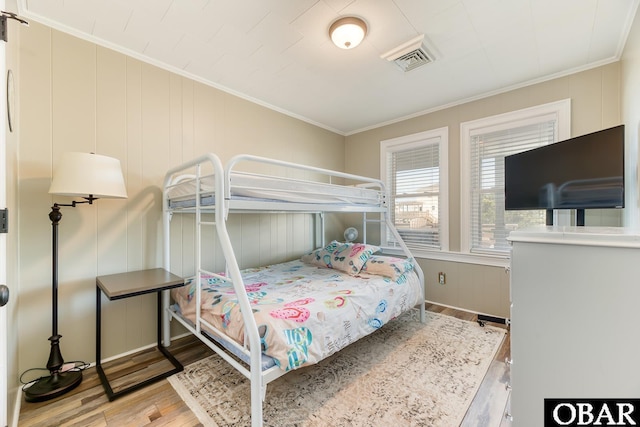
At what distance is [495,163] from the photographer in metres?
2.79

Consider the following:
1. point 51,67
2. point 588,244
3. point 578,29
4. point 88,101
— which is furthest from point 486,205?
point 51,67

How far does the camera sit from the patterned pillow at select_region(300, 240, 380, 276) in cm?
261

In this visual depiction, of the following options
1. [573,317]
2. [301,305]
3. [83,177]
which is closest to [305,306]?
[301,305]

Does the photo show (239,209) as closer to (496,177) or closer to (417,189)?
(417,189)

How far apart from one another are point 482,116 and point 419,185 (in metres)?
1.00

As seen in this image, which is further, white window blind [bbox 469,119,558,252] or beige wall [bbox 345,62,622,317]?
white window blind [bbox 469,119,558,252]

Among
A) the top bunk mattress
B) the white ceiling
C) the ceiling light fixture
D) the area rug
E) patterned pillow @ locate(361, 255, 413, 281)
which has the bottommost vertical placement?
the area rug

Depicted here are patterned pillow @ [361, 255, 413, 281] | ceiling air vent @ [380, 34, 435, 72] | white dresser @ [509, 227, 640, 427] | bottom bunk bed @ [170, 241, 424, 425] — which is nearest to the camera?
white dresser @ [509, 227, 640, 427]

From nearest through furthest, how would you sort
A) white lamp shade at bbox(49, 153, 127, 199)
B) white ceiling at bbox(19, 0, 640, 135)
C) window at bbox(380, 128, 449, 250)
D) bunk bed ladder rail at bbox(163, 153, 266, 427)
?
bunk bed ladder rail at bbox(163, 153, 266, 427), white lamp shade at bbox(49, 153, 127, 199), white ceiling at bbox(19, 0, 640, 135), window at bbox(380, 128, 449, 250)

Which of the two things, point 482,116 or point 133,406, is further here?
point 482,116

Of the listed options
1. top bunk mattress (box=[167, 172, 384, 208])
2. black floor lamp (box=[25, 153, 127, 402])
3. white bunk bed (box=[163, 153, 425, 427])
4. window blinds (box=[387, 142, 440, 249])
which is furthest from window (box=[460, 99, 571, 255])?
black floor lamp (box=[25, 153, 127, 402])

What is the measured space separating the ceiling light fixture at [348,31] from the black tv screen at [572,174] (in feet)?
5.30

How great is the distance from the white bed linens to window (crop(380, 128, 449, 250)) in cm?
90

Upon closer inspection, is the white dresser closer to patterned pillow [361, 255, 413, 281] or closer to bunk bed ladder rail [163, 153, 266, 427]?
bunk bed ladder rail [163, 153, 266, 427]
